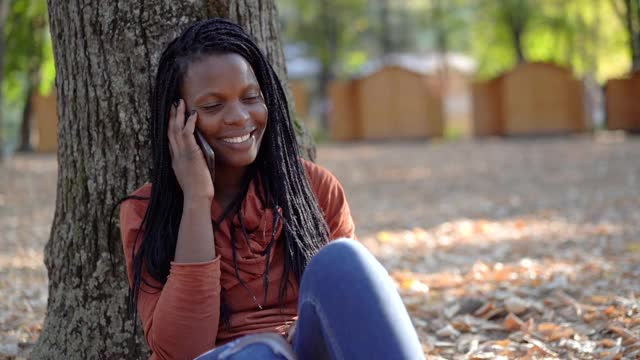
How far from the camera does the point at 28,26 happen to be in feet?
76.5

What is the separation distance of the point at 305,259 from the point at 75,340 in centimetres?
136

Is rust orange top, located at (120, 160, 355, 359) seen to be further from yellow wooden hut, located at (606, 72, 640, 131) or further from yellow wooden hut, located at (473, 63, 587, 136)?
yellow wooden hut, located at (606, 72, 640, 131)

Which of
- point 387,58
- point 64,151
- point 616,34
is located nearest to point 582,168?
point 64,151

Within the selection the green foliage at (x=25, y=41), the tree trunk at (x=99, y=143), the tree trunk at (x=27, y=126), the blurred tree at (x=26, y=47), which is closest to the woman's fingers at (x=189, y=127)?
the tree trunk at (x=99, y=143)

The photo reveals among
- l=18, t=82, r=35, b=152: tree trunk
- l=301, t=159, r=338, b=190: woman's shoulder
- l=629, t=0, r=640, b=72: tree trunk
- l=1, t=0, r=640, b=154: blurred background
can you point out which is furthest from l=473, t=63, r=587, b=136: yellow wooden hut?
l=301, t=159, r=338, b=190: woman's shoulder

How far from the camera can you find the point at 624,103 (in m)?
23.8

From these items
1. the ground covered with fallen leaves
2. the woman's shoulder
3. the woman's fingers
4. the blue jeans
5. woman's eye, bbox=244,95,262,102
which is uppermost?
woman's eye, bbox=244,95,262,102

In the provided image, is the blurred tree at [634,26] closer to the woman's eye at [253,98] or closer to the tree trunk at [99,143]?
the tree trunk at [99,143]

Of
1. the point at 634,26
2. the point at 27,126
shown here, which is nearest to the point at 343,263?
the point at 27,126

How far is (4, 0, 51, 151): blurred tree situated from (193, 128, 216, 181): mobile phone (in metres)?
19.7

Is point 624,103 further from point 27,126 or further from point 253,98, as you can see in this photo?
point 253,98

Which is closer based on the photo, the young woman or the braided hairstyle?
the young woman

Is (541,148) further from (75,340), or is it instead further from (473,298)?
(75,340)

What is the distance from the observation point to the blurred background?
23.7 metres
